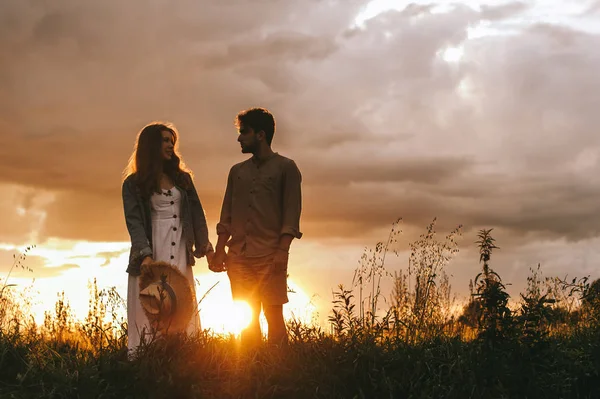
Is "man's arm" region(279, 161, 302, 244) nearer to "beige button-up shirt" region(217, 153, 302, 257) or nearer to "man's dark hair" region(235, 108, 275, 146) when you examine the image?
"beige button-up shirt" region(217, 153, 302, 257)

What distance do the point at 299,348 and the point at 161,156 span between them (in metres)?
2.21

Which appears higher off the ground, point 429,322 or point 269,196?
point 269,196

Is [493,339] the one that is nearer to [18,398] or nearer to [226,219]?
[226,219]

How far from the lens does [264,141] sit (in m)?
6.41

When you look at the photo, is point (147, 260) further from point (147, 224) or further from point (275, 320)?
point (275, 320)

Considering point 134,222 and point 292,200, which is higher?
point 292,200

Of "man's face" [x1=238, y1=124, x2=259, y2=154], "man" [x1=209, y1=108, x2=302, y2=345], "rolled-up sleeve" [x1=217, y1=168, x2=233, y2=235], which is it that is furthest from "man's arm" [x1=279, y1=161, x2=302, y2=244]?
"rolled-up sleeve" [x1=217, y1=168, x2=233, y2=235]

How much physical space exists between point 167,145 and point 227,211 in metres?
0.85

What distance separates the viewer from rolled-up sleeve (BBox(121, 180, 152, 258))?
6.09 meters

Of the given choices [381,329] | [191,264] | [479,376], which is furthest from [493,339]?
[191,264]

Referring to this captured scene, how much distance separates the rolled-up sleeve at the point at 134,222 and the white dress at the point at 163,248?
127mm

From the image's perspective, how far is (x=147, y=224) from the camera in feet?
20.6

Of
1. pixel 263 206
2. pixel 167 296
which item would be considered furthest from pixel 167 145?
pixel 167 296

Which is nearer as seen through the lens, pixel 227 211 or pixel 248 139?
pixel 248 139
